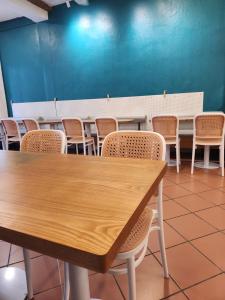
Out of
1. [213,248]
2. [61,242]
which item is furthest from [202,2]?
[61,242]

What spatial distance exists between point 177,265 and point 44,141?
116 cm

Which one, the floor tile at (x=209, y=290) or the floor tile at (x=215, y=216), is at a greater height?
the floor tile at (x=209, y=290)

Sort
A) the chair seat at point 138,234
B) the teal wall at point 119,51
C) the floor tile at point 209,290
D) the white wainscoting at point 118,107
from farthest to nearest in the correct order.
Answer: the white wainscoting at point 118,107, the teal wall at point 119,51, the floor tile at point 209,290, the chair seat at point 138,234

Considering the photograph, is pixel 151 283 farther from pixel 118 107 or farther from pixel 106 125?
pixel 118 107

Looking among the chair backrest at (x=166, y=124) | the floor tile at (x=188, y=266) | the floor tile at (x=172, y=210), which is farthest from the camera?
the chair backrest at (x=166, y=124)

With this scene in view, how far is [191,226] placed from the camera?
6.02 ft

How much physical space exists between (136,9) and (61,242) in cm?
449

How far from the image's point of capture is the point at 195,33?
376cm

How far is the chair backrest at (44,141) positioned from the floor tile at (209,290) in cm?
109

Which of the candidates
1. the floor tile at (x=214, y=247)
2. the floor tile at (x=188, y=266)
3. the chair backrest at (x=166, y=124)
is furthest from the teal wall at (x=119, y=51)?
the floor tile at (x=188, y=266)

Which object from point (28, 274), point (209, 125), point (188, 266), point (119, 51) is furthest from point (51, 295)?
point (119, 51)

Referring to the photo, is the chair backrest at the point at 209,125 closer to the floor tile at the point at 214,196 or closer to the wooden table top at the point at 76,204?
the floor tile at the point at 214,196

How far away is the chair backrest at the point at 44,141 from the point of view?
143cm

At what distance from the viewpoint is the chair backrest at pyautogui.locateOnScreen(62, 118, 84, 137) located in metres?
3.56
